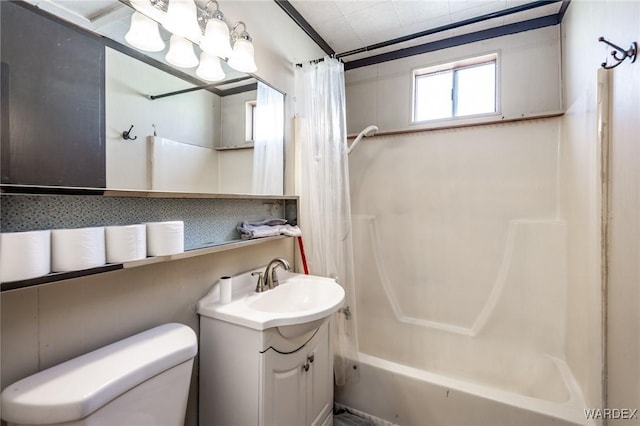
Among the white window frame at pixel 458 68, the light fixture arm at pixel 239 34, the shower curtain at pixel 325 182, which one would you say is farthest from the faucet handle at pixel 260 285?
the white window frame at pixel 458 68

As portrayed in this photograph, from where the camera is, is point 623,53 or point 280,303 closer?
point 623,53

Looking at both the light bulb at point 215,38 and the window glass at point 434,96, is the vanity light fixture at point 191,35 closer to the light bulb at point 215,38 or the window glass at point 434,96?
the light bulb at point 215,38

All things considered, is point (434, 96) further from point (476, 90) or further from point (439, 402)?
point (439, 402)

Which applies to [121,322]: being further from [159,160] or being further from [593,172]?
[593,172]

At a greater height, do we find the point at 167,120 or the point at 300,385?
the point at 167,120

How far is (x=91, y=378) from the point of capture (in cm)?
70

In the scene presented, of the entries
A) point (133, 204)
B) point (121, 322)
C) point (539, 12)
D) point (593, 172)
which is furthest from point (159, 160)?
point (539, 12)

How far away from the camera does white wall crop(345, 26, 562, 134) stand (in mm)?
1866

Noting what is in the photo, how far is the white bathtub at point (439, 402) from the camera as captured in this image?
1.28 meters

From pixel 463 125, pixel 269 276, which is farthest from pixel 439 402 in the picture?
pixel 463 125

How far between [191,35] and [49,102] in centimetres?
62

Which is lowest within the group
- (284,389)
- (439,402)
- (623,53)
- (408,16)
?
(439,402)

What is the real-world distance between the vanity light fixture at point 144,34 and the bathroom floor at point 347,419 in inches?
81.8

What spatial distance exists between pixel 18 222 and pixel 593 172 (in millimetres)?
2187
